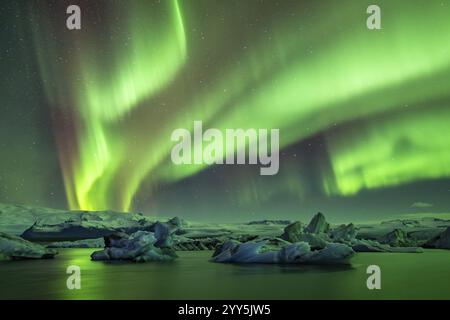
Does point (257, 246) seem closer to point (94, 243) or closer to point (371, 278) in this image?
point (371, 278)

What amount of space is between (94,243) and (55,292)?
161 feet

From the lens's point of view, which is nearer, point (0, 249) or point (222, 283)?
point (222, 283)

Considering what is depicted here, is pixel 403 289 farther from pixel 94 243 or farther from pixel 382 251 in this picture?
pixel 94 243

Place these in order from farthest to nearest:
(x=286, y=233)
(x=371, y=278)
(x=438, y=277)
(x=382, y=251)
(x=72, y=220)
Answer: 1. (x=72, y=220)
2. (x=382, y=251)
3. (x=286, y=233)
4. (x=438, y=277)
5. (x=371, y=278)

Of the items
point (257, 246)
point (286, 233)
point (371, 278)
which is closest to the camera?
point (371, 278)

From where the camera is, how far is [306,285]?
73.3ft

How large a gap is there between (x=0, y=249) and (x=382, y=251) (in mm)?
35265

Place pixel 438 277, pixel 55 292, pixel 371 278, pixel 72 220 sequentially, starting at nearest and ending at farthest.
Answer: pixel 55 292, pixel 371 278, pixel 438 277, pixel 72 220

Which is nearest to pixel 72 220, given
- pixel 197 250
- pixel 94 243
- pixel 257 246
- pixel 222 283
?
pixel 94 243

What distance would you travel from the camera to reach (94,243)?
68750 millimetres

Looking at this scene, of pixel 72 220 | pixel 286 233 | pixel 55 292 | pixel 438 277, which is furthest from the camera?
pixel 72 220

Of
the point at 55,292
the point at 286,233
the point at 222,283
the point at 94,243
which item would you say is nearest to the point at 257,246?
the point at 286,233

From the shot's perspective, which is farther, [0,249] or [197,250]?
[197,250]

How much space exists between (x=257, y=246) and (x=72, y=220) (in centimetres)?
6484
